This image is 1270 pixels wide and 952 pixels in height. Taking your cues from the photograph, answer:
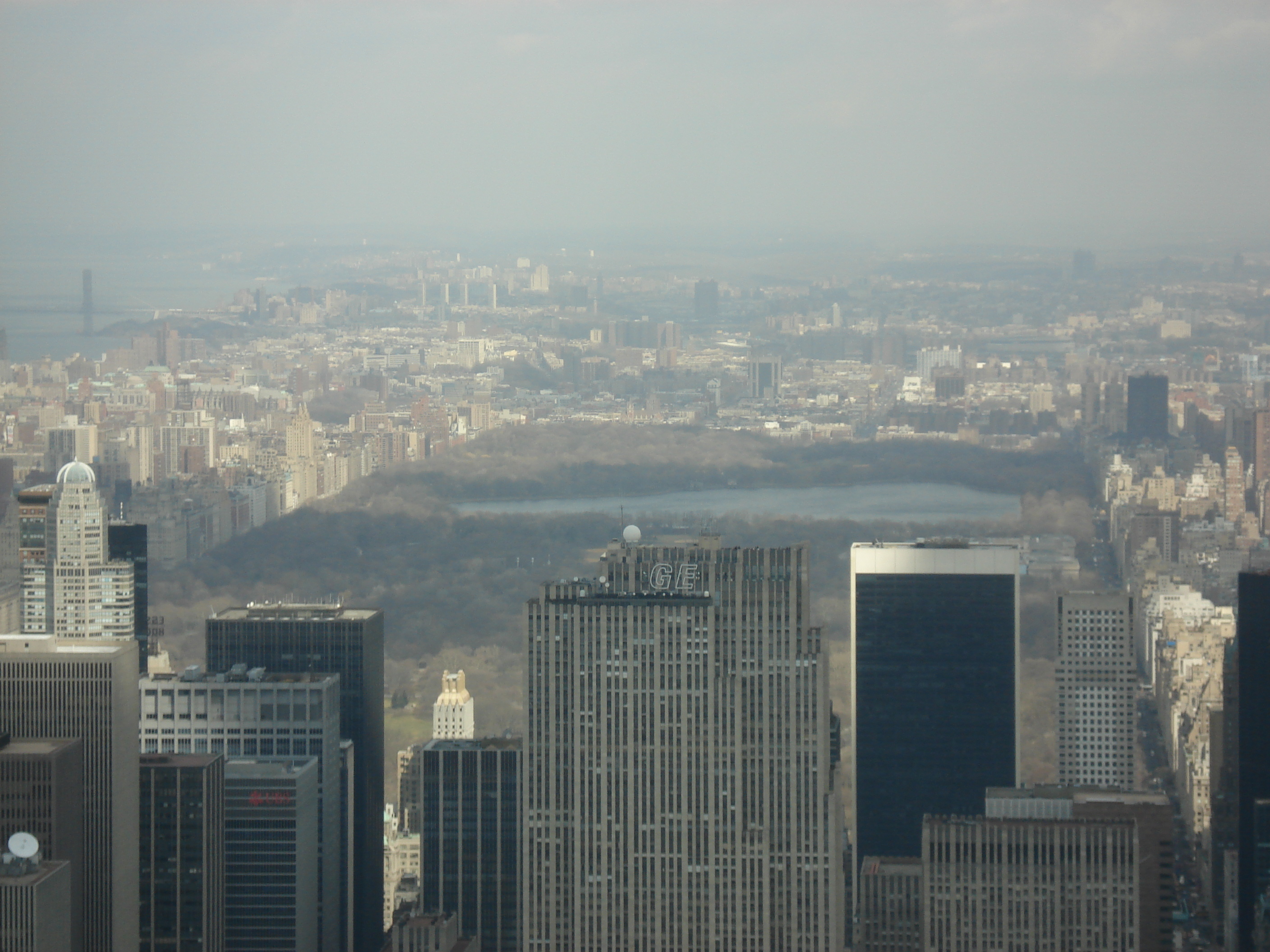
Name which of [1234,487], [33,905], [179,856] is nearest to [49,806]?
[33,905]

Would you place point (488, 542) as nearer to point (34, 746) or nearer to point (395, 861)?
point (395, 861)

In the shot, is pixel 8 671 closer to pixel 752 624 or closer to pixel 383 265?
pixel 752 624

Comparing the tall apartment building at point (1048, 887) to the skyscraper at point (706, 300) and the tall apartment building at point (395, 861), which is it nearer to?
the tall apartment building at point (395, 861)

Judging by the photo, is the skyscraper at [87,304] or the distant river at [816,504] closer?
the distant river at [816,504]

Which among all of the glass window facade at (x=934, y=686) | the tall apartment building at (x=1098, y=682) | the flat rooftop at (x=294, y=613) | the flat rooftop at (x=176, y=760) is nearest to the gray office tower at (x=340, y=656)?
the flat rooftop at (x=294, y=613)

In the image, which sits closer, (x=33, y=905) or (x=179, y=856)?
(x=33, y=905)

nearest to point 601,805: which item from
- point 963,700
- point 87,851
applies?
point 87,851
